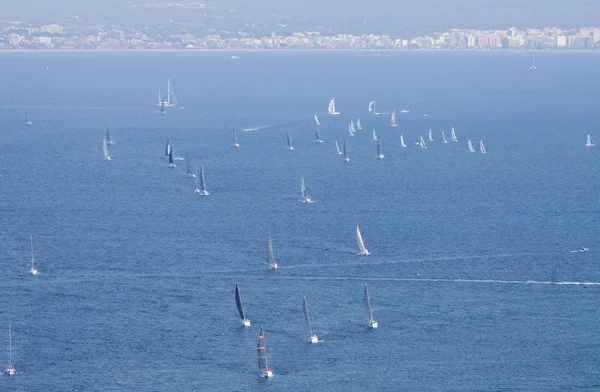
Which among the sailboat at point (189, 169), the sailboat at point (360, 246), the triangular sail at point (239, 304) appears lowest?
the sailboat at point (189, 169)

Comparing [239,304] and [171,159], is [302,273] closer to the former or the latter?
[239,304]

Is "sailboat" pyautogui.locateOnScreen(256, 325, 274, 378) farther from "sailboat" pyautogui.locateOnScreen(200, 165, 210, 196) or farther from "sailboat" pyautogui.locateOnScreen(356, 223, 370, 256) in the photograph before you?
"sailboat" pyautogui.locateOnScreen(200, 165, 210, 196)

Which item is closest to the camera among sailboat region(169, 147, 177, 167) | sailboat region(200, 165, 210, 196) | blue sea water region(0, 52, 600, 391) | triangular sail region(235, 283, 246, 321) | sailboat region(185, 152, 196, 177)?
blue sea water region(0, 52, 600, 391)

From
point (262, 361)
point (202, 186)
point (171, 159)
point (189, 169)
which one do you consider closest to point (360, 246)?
point (262, 361)

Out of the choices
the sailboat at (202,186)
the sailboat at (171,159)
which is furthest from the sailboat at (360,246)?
the sailboat at (171,159)

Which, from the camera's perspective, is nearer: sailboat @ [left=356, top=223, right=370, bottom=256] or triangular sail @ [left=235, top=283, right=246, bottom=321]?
triangular sail @ [left=235, top=283, right=246, bottom=321]

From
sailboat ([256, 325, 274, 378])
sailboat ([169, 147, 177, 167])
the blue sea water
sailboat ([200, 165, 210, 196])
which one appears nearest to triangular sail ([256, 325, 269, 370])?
sailboat ([256, 325, 274, 378])

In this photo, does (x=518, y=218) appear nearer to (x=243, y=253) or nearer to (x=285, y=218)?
(x=285, y=218)

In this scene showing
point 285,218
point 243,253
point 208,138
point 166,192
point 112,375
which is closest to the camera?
point 112,375

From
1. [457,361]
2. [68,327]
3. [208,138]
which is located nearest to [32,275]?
[68,327]

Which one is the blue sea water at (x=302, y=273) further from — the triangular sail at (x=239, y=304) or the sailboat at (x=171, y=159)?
the sailboat at (x=171, y=159)

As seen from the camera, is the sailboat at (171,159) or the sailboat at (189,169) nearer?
the sailboat at (189,169)
